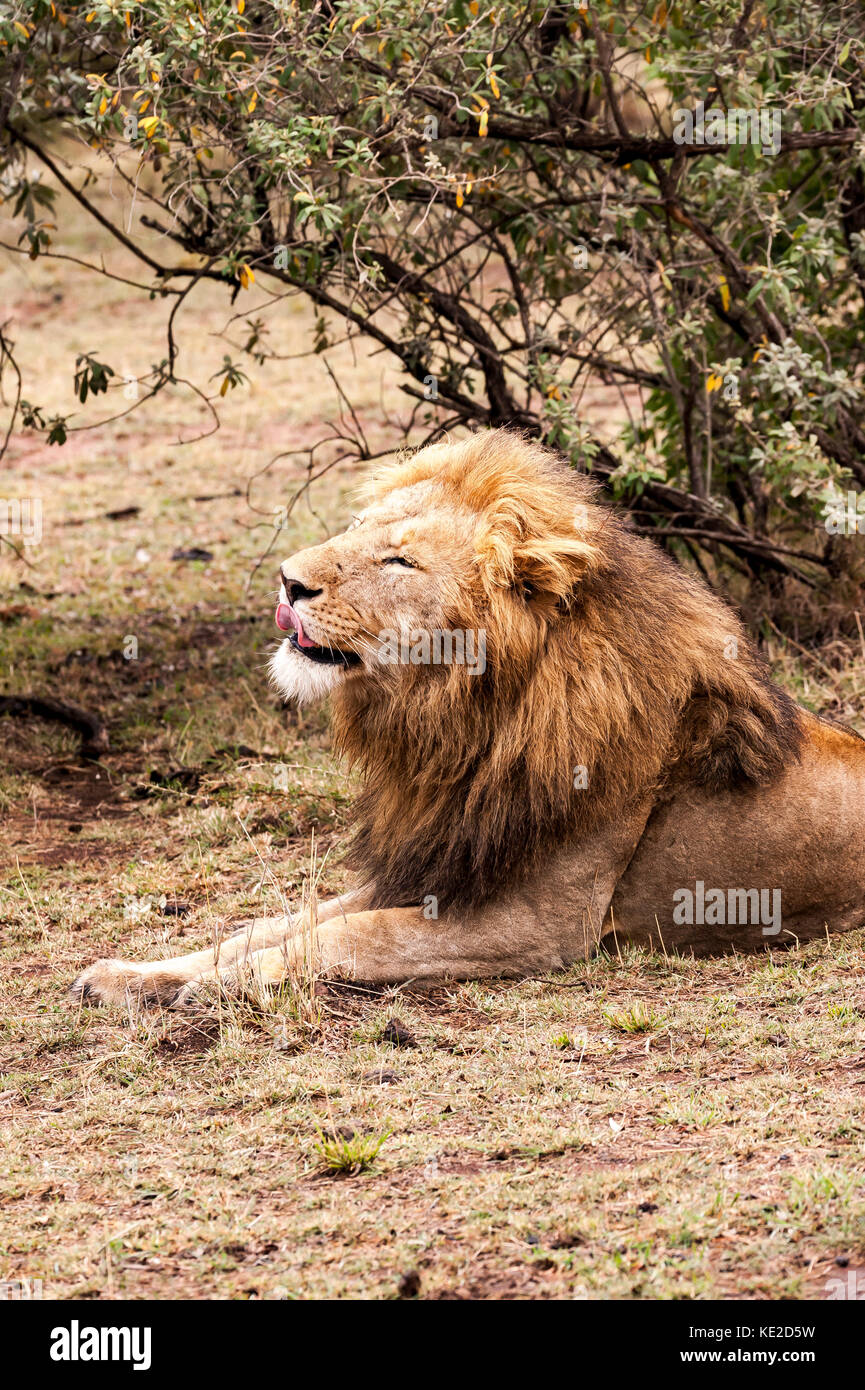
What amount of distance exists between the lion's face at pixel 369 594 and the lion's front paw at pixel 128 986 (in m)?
0.97

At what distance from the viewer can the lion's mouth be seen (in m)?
4.33

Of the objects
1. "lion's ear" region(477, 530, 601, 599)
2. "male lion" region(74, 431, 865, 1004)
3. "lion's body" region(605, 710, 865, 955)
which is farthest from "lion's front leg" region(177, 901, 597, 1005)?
"lion's ear" region(477, 530, 601, 599)

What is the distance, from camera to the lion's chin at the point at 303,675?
438cm

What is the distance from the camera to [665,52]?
6.95 meters

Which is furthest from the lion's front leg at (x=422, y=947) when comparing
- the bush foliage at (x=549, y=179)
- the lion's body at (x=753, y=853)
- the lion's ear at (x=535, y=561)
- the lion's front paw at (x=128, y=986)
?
the bush foliage at (x=549, y=179)

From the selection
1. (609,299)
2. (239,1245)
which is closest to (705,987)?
(239,1245)

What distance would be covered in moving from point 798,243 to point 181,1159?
5.40m

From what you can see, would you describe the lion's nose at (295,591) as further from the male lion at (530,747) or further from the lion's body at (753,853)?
the lion's body at (753,853)

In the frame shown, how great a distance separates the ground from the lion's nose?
3.79 feet

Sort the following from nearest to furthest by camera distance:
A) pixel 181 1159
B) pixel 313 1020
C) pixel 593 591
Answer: pixel 181 1159 < pixel 313 1020 < pixel 593 591

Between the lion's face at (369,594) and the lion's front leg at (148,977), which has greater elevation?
the lion's face at (369,594)

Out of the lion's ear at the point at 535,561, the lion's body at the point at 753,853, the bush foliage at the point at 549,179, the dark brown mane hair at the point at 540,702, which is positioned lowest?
the lion's body at the point at 753,853

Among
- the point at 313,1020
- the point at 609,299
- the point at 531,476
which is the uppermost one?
the point at 609,299
